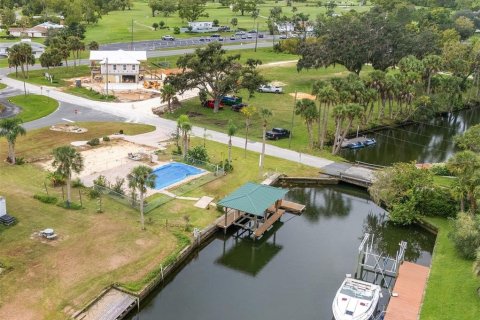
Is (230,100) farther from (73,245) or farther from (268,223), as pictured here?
(73,245)

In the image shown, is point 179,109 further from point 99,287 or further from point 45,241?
point 99,287

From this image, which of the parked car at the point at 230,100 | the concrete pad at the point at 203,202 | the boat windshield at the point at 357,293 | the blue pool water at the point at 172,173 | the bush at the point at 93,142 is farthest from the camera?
the parked car at the point at 230,100

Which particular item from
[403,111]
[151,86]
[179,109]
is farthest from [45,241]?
[403,111]

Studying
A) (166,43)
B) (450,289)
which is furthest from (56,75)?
(450,289)

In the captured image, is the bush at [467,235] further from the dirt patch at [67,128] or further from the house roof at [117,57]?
the house roof at [117,57]

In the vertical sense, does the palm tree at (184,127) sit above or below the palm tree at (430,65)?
below

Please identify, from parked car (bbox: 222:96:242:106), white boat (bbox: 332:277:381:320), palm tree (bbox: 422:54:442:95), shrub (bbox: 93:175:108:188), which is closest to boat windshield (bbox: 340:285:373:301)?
white boat (bbox: 332:277:381:320)

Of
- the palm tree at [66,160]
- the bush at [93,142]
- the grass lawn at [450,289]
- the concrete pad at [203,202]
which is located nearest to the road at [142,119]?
the bush at [93,142]
